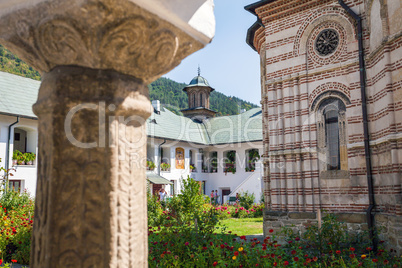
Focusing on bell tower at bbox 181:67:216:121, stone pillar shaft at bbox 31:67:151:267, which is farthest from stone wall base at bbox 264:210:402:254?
bell tower at bbox 181:67:216:121

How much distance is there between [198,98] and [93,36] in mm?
32716

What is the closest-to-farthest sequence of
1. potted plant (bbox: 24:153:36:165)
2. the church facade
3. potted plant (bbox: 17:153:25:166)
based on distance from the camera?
the church facade < potted plant (bbox: 17:153:25:166) < potted plant (bbox: 24:153:36:165)

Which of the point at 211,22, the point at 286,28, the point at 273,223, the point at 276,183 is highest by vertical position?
the point at 286,28

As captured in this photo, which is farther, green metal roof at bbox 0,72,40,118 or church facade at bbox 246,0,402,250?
green metal roof at bbox 0,72,40,118

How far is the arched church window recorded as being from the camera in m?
9.64

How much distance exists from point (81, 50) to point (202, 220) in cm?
616

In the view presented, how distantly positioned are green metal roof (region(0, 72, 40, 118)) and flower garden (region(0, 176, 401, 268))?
278 inches

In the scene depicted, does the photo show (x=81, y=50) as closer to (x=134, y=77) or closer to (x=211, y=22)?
(x=134, y=77)

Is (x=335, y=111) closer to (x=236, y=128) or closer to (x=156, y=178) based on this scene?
(x=156, y=178)

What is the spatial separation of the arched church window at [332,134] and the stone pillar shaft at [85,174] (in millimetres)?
9264

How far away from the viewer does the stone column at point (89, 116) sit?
1284 millimetres

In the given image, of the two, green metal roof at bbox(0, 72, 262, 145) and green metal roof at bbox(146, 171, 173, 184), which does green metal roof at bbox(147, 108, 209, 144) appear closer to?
green metal roof at bbox(0, 72, 262, 145)

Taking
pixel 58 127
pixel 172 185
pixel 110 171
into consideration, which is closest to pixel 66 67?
pixel 58 127

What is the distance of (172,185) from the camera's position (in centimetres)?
2531
